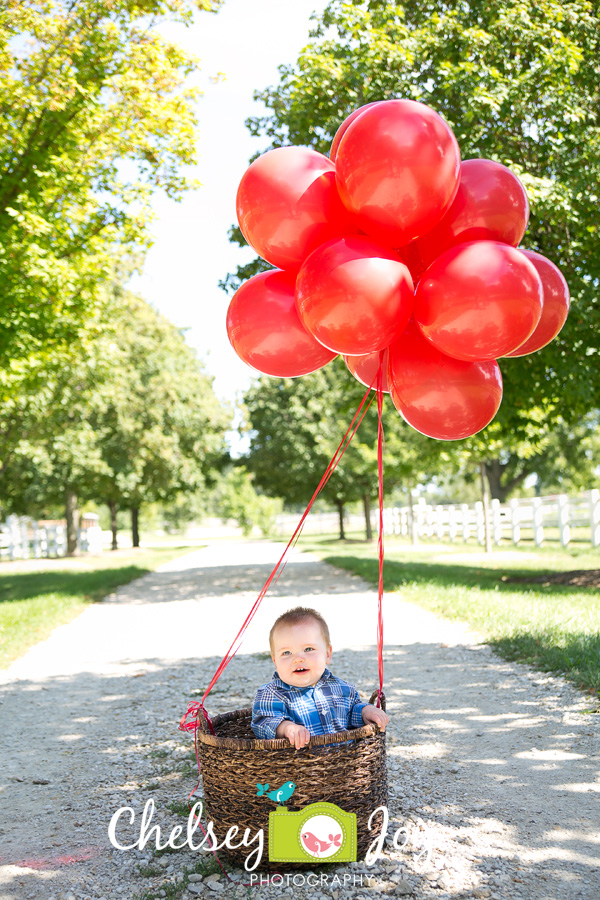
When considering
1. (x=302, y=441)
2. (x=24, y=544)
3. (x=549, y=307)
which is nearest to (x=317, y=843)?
(x=549, y=307)

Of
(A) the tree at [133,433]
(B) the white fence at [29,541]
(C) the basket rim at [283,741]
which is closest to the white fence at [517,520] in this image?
(A) the tree at [133,433]

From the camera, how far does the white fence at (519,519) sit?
1716 cm

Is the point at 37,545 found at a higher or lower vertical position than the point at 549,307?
lower

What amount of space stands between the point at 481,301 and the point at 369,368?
113 cm

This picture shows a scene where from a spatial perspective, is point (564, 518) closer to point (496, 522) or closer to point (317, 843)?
point (496, 522)

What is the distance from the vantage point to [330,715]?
3.29m

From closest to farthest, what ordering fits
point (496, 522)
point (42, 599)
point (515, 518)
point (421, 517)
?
point (42, 599), point (515, 518), point (496, 522), point (421, 517)

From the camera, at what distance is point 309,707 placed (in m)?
3.27

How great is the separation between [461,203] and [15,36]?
10.1 m

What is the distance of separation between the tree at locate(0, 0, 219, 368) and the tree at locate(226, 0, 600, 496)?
8.19 ft

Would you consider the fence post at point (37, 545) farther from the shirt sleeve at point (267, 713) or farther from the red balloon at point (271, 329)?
the shirt sleeve at point (267, 713)

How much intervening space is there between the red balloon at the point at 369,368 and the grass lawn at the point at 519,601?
2.90 m

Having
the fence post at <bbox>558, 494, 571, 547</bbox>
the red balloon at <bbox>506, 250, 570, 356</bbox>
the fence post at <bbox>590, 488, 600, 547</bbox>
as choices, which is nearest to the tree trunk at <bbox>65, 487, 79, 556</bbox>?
the fence post at <bbox>558, 494, 571, 547</bbox>

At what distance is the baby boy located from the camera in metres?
3.18
